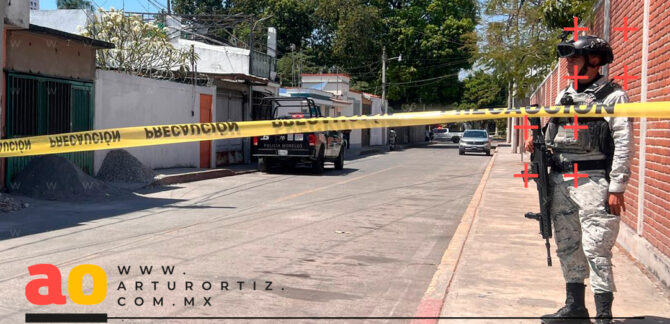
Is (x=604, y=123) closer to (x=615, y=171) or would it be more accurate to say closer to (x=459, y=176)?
(x=615, y=171)

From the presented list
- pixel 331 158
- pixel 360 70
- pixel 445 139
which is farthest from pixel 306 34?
pixel 331 158

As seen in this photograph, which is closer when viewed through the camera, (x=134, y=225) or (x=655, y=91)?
(x=655, y=91)

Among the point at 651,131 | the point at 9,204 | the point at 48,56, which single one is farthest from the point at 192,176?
the point at 651,131

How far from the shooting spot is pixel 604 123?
460 centimetres

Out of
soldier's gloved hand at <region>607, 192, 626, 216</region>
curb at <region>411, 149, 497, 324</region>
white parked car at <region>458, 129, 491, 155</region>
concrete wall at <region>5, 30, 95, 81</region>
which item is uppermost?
concrete wall at <region>5, 30, 95, 81</region>

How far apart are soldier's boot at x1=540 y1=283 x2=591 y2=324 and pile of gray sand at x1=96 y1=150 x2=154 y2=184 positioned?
11.9 m

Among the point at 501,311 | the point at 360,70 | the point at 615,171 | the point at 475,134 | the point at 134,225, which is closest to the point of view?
the point at 615,171

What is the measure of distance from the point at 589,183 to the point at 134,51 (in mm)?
20712

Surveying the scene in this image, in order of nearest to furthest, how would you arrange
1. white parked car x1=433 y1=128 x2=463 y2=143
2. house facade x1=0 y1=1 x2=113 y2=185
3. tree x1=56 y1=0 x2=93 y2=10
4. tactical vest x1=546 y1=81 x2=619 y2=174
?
tactical vest x1=546 y1=81 x2=619 y2=174, house facade x1=0 y1=1 x2=113 y2=185, tree x1=56 y1=0 x2=93 y2=10, white parked car x1=433 y1=128 x2=463 y2=143

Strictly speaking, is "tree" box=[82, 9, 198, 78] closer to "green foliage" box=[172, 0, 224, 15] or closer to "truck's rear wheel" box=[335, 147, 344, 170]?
"truck's rear wheel" box=[335, 147, 344, 170]

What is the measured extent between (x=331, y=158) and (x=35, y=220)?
1330 centimetres

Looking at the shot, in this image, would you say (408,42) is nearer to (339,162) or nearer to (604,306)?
(339,162)

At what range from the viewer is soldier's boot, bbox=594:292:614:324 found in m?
4.49

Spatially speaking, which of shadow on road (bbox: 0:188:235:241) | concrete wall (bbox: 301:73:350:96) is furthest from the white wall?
shadow on road (bbox: 0:188:235:241)
